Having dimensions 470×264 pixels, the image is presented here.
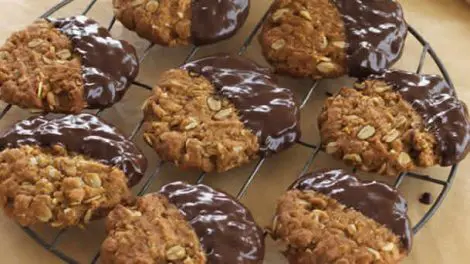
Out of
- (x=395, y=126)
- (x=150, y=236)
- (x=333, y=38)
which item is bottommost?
(x=150, y=236)

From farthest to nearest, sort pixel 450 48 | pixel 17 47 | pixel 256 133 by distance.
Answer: pixel 450 48
pixel 17 47
pixel 256 133

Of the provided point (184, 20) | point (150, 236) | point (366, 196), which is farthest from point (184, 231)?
point (184, 20)

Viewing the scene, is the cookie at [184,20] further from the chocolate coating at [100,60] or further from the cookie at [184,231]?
the cookie at [184,231]

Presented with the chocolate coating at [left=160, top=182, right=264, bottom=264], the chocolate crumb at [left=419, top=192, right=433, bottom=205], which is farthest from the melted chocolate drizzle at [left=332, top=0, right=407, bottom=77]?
the chocolate coating at [left=160, top=182, right=264, bottom=264]

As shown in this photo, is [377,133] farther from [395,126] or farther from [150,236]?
[150,236]

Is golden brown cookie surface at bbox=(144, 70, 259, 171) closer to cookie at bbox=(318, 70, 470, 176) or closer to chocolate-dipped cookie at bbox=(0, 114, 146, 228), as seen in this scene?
chocolate-dipped cookie at bbox=(0, 114, 146, 228)

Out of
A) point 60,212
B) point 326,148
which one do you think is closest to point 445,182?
point 326,148

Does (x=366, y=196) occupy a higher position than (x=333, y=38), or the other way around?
(x=333, y=38)

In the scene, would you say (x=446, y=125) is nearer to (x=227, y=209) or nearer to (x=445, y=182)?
(x=445, y=182)
